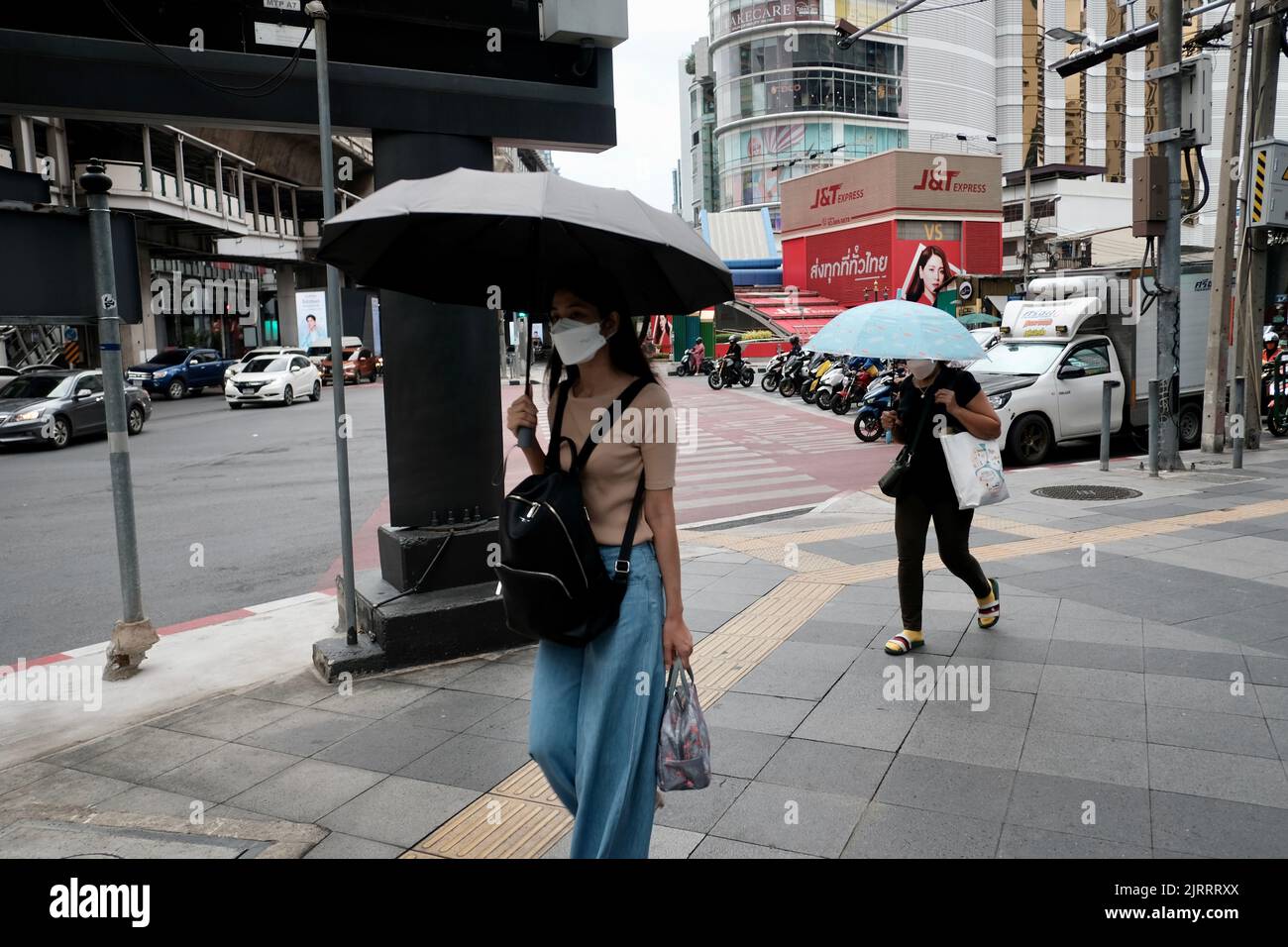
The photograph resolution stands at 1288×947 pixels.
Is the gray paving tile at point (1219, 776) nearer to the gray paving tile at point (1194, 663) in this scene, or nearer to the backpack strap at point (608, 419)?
the gray paving tile at point (1194, 663)

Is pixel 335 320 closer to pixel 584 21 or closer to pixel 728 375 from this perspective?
pixel 584 21

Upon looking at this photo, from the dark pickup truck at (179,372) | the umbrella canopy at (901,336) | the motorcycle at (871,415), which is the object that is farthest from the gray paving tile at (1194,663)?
the dark pickup truck at (179,372)

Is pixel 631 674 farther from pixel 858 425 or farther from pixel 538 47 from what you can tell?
pixel 858 425

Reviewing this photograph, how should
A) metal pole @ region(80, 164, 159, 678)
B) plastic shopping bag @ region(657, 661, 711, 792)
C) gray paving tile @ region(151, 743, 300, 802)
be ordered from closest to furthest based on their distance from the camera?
1. plastic shopping bag @ region(657, 661, 711, 792)
2. gray paving tile @ region(151, 743, 300, 802)
3. metal pole @ region(80, 164, 159, 678)

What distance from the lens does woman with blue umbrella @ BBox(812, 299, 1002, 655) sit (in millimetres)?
4809

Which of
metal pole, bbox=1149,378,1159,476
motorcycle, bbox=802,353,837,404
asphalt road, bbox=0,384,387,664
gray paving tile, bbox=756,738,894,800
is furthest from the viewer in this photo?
motorcycle, bbox=802,353,837,404

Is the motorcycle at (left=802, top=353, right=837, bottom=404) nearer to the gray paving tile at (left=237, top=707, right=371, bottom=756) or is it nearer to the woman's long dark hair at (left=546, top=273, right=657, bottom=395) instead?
the gray paving tile at (left=237, top=707, right=371, bottom=756)

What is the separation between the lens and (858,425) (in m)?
16.0

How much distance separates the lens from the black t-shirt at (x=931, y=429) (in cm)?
504

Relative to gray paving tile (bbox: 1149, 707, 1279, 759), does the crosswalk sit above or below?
above

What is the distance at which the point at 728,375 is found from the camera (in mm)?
28531

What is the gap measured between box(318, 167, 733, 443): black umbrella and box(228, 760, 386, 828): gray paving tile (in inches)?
72.9

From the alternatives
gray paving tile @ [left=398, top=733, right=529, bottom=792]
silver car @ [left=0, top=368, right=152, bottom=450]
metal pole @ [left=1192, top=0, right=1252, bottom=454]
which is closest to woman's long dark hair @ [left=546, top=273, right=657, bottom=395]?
gray paving tile @ [left=398, top=733, right=529, bottom=792]
